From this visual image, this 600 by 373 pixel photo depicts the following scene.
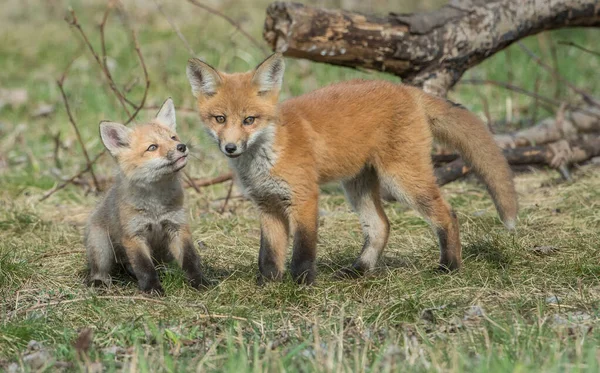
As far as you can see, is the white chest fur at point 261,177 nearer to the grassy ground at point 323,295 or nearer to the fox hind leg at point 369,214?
the grassy ground at point 323,295

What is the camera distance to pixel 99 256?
4824mm

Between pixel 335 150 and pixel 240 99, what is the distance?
2.24ft

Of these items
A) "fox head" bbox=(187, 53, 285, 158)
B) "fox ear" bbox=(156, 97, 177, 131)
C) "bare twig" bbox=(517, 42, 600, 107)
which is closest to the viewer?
"fox head" bbox=(187, 53, 285, 158)

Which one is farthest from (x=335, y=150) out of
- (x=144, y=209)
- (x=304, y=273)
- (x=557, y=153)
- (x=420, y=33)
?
(x=557, y=153)

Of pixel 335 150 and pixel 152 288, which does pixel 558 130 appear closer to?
pixel 335 150

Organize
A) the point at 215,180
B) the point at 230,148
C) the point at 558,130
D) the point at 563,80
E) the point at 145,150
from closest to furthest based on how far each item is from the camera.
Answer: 1. the point at 230,148
2. the point at 145,150
3. the point at 215,180
4. the point at 563,80
5. the point at 558,130

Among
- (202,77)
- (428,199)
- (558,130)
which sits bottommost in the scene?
(558,130)

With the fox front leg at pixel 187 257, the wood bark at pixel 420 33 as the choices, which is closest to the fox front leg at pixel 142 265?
the fox front leg at pixel 187 257

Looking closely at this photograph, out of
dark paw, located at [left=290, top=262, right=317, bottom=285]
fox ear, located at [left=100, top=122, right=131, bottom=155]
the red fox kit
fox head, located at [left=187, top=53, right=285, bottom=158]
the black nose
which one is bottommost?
dark paw, located at [left=290, top=262, right=317, bottom=285]

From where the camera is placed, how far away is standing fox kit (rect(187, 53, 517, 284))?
4.44 meters

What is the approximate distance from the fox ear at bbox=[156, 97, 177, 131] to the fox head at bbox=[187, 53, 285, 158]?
1.57 ft

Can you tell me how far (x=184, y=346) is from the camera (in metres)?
3.66

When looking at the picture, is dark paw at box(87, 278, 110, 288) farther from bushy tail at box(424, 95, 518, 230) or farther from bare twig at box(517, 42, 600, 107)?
bare twig at box(517, 42, 600, 107)

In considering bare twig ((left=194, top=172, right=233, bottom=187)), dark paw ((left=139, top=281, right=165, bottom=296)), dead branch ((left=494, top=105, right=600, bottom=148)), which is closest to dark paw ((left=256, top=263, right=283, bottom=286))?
dark paw ((left=139, top=281, right=165, bottom=296))
